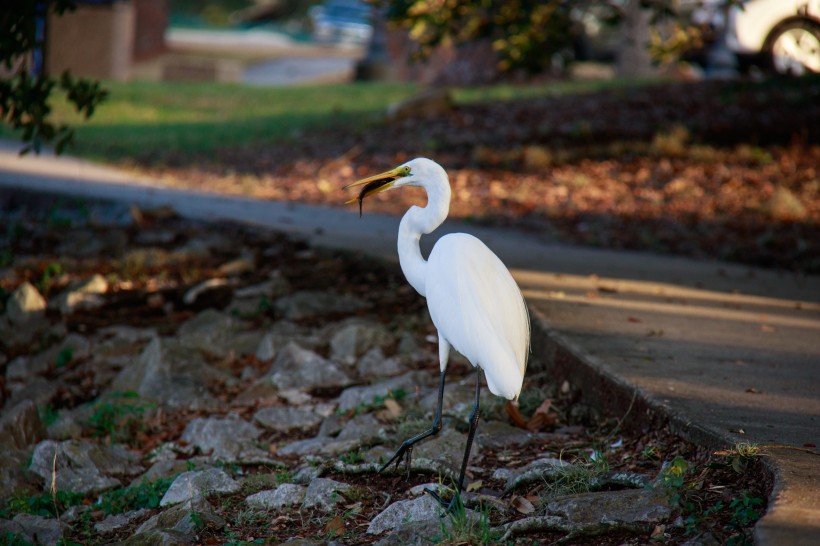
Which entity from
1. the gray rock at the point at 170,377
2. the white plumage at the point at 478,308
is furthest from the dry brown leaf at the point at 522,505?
the gray rock at the point at 170,377

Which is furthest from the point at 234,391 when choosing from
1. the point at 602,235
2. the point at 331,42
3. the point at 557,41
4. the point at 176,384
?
the point at 331,42

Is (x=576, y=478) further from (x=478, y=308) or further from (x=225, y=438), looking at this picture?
(x=225, y=438)

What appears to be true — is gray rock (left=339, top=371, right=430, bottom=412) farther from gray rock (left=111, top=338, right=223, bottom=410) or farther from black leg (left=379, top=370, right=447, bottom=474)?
black leg (left=379, top=370, right=447, bottom=474)

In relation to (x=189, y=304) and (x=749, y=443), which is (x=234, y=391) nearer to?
(x=189, y=304)

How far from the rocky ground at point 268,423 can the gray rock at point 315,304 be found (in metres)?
0.02

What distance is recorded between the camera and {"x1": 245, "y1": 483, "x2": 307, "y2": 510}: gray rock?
170 inches

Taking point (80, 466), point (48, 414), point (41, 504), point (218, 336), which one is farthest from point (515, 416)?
point (48, 414)

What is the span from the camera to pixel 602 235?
9766mm

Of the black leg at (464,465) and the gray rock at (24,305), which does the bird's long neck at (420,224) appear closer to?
the black leg at (464,465)

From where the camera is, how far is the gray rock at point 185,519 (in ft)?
13.1

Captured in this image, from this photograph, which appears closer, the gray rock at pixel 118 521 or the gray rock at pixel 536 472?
the gray rock at pixel 536 472

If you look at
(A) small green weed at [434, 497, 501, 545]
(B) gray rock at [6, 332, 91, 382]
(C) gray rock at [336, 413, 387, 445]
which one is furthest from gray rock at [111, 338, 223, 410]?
(A) small green weed at [434, 497, 501, 545]

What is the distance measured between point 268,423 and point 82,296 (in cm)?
289

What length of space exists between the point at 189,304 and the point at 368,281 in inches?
58.1
